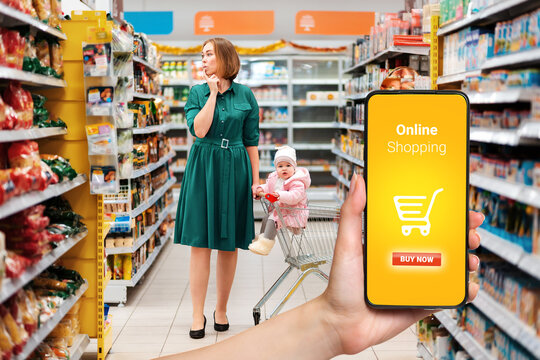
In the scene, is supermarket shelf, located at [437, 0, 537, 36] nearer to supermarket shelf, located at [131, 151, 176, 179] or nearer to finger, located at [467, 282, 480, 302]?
finger, located at [467, 282, 480, 302]

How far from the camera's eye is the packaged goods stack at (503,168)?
207 centimetres

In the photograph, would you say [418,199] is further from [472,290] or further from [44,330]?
[44,330]

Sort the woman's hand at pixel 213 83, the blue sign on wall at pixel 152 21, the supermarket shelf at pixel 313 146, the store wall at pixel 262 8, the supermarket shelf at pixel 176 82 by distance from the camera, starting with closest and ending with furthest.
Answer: the woman's hand at pixel 213 83 < the blue sign on wall at pixel 152 21 < the supermarket shelf at pixel 176 82 < the supermarket shelf at pixel 313 146 < the store wall at pixel 262 8

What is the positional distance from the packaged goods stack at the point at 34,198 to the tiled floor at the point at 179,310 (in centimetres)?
71

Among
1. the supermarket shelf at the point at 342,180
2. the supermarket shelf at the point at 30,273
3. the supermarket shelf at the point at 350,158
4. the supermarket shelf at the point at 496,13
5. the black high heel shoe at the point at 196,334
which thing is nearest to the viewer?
the supermarket shelf at the point at 30,273

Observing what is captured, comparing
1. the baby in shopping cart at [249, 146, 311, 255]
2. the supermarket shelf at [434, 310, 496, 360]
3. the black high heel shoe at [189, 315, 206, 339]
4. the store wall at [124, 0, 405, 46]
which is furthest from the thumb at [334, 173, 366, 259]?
the store wall at [124, 0, 405, 46]

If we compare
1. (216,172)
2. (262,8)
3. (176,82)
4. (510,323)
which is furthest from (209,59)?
(262,8)

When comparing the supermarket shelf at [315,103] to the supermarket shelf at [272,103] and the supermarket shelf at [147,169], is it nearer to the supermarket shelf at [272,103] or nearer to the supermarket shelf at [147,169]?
the supermarket shelf at [272,103]

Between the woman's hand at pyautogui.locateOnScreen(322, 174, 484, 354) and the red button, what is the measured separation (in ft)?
0.20

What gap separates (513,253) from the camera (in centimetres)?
221

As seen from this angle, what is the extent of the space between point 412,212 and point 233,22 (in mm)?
7824

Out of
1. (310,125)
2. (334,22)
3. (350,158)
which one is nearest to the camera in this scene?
(350,158)

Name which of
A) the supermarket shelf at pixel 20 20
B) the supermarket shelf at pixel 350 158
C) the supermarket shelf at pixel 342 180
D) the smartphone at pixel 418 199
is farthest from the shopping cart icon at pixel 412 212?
the supermarket shelf at pixel 342 180

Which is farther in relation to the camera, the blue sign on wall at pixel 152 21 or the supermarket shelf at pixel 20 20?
the blue sign on wall at pixel 152 21
